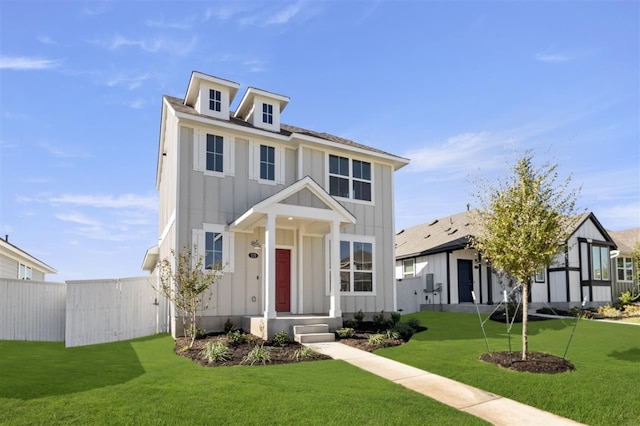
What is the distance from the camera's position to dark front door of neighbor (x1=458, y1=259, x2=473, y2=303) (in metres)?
22.4

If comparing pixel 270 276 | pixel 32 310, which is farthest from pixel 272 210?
pixel 32 310

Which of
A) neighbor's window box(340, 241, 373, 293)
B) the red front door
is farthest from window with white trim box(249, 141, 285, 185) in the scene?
neighbor's window box(340, 241, 373, 293)

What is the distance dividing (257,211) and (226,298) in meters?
3.08

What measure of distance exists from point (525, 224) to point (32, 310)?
51.4 ft

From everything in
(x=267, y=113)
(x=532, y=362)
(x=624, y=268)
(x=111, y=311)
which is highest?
(x=267, y=113)

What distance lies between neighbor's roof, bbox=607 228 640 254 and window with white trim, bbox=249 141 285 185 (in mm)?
21915

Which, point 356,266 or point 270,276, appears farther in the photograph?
point 356,266

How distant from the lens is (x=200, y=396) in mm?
6766

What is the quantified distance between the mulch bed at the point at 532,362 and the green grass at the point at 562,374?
25 cm

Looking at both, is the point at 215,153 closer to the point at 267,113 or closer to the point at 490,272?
the point at 267,113

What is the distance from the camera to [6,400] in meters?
6.32

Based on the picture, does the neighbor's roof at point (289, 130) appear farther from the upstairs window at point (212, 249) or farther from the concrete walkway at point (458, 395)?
the concrete walkway at point (458, 395)

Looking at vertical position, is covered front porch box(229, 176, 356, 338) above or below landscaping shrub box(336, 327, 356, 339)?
above

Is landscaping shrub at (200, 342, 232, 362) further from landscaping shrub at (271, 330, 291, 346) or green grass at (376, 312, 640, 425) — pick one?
green grass at (376, 312, 640, 425)
